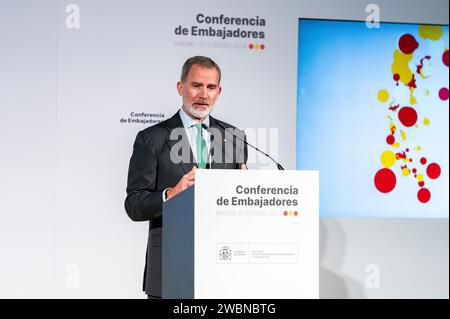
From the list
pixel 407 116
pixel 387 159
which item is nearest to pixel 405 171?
pixel 387 159

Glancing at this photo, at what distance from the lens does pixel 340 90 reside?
17.6 feet

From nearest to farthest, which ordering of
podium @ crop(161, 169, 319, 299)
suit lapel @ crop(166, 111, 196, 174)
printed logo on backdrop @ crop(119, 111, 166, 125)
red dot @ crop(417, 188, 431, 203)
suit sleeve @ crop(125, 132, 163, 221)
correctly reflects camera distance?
podium @ crop(161, 169, 319, 299), suit sleeve @ crop(125, 132, 163, 221), suit lapel @ crop(166, 111, 196, 174), printed logo on backdrop @ crop(119, 111, 166, 125), red dot @ crop(417, 188, 431, 203)

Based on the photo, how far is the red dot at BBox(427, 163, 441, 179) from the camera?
545 cm

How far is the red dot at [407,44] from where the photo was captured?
17.8 ft

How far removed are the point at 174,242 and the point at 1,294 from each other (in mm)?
2534

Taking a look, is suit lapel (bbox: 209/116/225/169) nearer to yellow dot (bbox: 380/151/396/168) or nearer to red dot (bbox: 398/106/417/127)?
yellow dot (bbox: 380/151/396/168)

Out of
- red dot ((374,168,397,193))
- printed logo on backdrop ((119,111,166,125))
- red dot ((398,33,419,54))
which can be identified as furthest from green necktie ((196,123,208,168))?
red dot ((398,33,419,54))

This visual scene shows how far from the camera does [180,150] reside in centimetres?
450

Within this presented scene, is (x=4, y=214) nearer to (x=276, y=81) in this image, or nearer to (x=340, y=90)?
(x=276, y=81)

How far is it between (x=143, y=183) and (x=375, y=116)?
1955 mm

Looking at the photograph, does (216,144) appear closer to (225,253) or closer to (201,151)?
(201,151)

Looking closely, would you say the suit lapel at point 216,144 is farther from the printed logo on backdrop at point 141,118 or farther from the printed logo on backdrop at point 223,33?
the printed logo on backdrop at point 223,33

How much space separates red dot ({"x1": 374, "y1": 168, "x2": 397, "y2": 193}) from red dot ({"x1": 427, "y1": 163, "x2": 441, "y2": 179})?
278 millimetres

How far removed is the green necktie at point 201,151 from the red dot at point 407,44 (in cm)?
179
